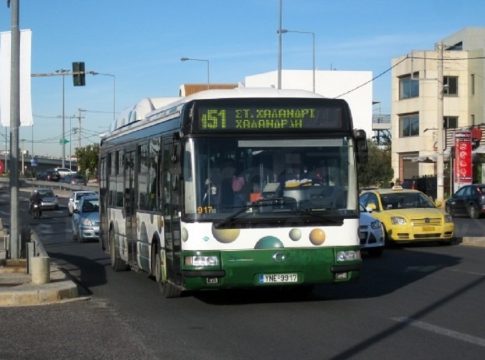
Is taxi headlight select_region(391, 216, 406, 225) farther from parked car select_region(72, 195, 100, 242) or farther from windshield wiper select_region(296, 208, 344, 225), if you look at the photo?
parked car select_region(72, 195, 100, 242)

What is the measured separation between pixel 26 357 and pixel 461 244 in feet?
53.3

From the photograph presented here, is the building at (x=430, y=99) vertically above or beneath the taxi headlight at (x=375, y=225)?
above

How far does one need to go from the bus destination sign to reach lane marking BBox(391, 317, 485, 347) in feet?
9.33

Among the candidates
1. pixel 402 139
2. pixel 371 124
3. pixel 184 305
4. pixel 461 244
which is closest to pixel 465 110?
pixel 402 139

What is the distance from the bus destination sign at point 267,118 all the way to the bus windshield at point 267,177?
0.18 metres

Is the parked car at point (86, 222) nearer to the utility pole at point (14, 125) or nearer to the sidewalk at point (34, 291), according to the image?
the utility pole at point (14, 125)

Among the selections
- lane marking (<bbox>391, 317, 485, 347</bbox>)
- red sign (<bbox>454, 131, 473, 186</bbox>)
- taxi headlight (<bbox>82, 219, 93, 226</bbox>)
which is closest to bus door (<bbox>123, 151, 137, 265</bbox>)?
lane marking (<bbox>391, 317, 485, 347</bbox>)

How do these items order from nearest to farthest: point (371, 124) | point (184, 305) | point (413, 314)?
1. point (413, 314)
2. point (184, 305)
3. point (371, 124)

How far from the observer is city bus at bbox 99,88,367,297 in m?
11.2

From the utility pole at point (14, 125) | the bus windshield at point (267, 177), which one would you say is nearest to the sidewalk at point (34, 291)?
the utility pole at point (14, 125)

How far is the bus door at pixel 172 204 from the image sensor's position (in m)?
11.5

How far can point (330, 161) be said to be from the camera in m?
11.6

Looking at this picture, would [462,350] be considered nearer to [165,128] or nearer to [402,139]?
[165,128]

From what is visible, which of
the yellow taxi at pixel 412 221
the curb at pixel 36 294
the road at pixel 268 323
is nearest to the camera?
the road at pixel 268 323
